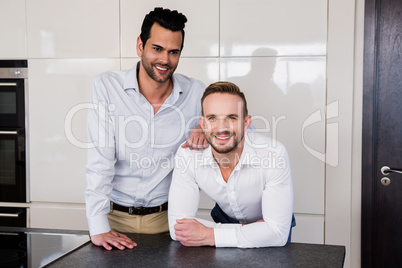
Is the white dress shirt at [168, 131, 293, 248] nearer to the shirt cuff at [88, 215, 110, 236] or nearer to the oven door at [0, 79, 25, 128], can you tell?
the shirt cuff at [88, 215, 110, 236]

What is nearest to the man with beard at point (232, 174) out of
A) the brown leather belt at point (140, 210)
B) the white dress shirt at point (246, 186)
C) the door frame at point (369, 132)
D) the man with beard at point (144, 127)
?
the white dress shirt at point (246, 186)

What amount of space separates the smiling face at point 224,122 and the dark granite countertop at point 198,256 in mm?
383

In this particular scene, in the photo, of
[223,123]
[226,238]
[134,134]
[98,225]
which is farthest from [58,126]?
[226,238]

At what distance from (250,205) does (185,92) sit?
1.97 ft

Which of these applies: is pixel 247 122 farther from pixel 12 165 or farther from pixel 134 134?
pixel 12 165

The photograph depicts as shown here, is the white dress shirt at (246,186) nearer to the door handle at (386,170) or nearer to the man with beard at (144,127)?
the man with beard at (144,127)

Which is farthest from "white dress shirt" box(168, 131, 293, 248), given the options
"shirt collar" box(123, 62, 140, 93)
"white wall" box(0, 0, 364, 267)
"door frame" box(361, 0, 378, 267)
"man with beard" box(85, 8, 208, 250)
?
"door frame" box(361, 0, 378, 267)

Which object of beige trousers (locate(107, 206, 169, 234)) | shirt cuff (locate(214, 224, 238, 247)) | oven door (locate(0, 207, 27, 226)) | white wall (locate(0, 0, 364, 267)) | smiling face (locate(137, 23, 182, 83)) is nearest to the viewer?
shirt cuff (locate(214, 224, 238, 247))

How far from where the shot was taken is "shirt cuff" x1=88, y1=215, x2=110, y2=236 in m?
1.58

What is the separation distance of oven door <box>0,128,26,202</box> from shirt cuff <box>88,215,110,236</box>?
1388 millimetres

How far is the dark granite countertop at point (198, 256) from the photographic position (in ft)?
4.29

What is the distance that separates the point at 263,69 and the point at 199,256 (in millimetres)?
1411

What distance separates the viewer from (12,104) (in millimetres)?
2844

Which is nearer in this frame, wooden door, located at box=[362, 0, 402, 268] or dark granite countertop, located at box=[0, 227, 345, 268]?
dark granite countertop, located at box=[0, 227, 345, 268]
